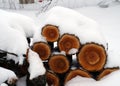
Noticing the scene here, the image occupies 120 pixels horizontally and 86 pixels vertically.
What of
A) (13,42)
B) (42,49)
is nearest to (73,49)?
(42,49)

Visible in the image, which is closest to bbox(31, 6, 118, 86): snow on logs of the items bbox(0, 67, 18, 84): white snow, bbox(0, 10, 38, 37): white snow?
bbox(0, 10, 38, 37): white snow

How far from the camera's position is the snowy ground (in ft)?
8.87

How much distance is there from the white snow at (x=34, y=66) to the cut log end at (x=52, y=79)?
211 millimetres

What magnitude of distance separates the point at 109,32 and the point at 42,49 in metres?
2.26

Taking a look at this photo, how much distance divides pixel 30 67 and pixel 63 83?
1.39 ft

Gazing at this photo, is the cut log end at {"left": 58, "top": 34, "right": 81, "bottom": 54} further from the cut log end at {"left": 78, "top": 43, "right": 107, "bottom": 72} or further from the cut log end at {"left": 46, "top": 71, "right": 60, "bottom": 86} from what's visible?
the cut log end at {"left": 46, "top": 71, "right": 60, "bottom": 86}

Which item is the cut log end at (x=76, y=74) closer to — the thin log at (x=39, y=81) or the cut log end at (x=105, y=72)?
the cut log end at (x=105, y=72)

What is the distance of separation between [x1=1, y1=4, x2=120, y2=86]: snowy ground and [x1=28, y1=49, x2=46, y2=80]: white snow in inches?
7.1

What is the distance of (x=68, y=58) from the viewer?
2822 mm

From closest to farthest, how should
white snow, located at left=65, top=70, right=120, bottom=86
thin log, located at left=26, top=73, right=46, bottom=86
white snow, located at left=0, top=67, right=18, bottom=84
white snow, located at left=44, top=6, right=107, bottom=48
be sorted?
white snow, located at left=0, top=67, right=18, bottom=84 < thin log, located at left=26, top=73, right=46, bottom=86 < white snow, located at left=65, top=70, right=120, bottom=86 < white snow, located at left=44, top=6, right=107, bottom=48

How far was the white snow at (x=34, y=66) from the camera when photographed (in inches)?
99.1

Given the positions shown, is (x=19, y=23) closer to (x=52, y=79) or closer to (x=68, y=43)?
(x=68, y=43)

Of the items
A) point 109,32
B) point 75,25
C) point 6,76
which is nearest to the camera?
point 6,76

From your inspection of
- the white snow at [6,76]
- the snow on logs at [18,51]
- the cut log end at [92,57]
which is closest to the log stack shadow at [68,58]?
the cut log end at [92,57]
